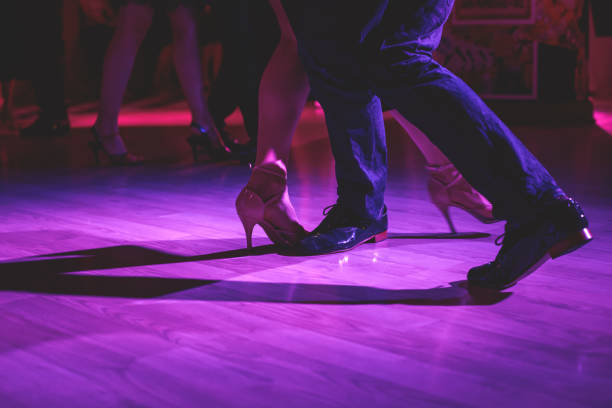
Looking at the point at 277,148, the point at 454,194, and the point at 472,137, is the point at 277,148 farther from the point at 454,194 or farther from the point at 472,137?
the point at 472,137

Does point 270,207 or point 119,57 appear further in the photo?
point 119,57

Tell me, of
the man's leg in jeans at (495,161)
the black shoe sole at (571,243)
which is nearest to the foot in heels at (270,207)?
the man's leg in jeans at (495,161)

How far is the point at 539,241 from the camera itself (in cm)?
113

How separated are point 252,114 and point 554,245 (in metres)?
1.92

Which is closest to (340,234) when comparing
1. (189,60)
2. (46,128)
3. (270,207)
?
(270,207)

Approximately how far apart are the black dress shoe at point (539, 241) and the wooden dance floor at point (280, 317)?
0.04 meters

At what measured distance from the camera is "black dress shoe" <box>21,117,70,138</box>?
4.06m

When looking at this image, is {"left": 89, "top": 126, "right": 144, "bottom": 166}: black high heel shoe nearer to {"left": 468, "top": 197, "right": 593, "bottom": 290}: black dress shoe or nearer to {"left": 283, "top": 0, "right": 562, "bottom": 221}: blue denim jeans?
{"left": 283, "top": 0, "right": 562, "bottom": 221}: blue denim jeans

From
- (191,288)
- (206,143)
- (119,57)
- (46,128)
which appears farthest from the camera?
(46,128)

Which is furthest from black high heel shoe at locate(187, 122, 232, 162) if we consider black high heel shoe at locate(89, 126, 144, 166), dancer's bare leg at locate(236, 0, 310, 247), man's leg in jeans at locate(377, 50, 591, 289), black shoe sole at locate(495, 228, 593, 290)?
black shoe sole at locate(495, 228, 593, 290)

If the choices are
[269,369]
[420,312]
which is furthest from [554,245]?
[269,369]

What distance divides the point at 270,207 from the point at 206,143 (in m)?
Answer: 1.49

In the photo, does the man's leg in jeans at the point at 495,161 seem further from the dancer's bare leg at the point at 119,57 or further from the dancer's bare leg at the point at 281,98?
the dancer's bare leg at the point at 119,57

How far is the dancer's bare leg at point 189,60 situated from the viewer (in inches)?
114
